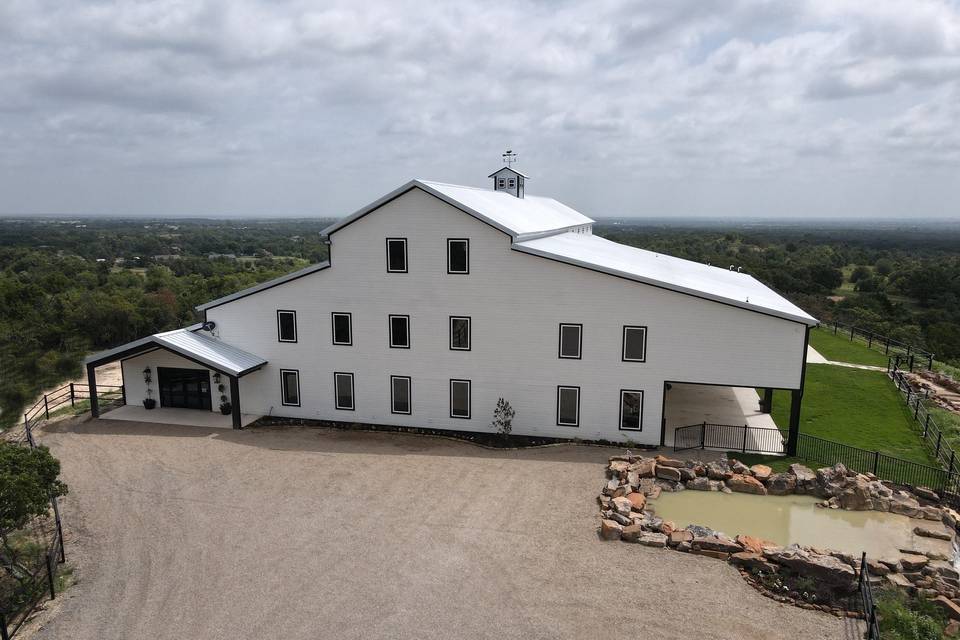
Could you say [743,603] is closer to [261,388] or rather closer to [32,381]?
[261,388]

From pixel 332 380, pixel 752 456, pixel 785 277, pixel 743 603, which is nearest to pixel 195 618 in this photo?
pixel 743 603

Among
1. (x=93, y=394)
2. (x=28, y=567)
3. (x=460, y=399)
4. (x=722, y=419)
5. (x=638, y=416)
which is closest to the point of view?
(x=28, y=567)

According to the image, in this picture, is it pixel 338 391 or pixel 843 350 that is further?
pixel 843 350

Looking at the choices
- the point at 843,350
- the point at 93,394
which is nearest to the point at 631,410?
the point at 93,394

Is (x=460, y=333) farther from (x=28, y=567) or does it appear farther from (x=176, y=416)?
(x=28, y=567)

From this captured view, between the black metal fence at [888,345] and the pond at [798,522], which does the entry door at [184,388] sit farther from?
the black metal fence at [888,345]

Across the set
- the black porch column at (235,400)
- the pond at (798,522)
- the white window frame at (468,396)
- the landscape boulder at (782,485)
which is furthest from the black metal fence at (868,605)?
the black porch column at (235,400)
